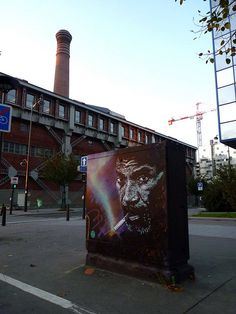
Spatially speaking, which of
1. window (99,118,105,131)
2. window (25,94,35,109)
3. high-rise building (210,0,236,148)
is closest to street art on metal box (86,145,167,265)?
high-rise building (210,0,236,148)

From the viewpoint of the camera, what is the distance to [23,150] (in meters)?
43.4

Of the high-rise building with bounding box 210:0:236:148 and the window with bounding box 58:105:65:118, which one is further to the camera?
the window with bounding box 58:105:65:118

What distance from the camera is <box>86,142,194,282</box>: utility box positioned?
5469mm

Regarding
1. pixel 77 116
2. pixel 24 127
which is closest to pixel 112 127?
pixel 77 116

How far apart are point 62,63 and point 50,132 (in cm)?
1687

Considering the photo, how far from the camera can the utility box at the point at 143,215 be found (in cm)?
547

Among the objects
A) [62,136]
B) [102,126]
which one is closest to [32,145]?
[62,136]

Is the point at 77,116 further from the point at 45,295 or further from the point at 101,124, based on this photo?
the point at 45,295

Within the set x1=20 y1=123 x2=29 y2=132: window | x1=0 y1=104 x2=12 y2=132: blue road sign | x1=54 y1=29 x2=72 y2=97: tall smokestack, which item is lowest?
x1=0 y1=104 x2=12 y2=132: blue road sign

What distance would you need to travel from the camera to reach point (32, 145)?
147 feet

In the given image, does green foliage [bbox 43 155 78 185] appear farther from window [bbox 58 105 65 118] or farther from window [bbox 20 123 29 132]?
window [bbox 58 105 65 118]

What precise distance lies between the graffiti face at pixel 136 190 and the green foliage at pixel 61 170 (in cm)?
3268

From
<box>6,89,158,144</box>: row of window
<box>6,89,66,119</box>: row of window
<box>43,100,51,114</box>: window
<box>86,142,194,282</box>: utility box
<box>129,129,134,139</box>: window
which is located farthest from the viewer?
<box>129,129,134,139</box>: window

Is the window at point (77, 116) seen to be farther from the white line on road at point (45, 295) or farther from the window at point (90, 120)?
the white line on road at point (45, 295)
